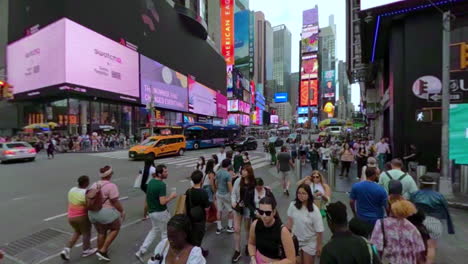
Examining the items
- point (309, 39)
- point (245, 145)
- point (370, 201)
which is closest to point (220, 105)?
point (309, 39)

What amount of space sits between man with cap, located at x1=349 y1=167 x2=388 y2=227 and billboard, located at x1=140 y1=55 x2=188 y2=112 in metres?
40.1

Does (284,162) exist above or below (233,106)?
below

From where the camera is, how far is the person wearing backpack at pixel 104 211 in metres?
4.26

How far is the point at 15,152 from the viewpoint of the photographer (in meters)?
17.6

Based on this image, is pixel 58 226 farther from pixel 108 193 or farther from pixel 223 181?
pixel 223 181

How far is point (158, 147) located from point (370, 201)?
18563mm

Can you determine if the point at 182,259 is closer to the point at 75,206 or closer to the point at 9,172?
the point at 75,206

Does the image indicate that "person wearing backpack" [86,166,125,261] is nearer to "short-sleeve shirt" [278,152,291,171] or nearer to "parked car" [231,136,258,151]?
"short-sleeve shirt" [278,152,291,171]

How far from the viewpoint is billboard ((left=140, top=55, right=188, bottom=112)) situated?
136 feet

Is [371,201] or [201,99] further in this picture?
[201,99]

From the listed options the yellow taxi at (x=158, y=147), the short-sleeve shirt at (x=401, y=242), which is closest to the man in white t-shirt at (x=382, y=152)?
the short-sleeve shirt at (x=401, y=242)

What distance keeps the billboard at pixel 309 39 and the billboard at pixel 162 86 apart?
32968mm

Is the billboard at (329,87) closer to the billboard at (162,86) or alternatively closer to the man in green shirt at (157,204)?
the billboard at (162,86)

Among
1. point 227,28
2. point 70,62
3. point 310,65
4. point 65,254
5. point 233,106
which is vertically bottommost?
point 65,254
